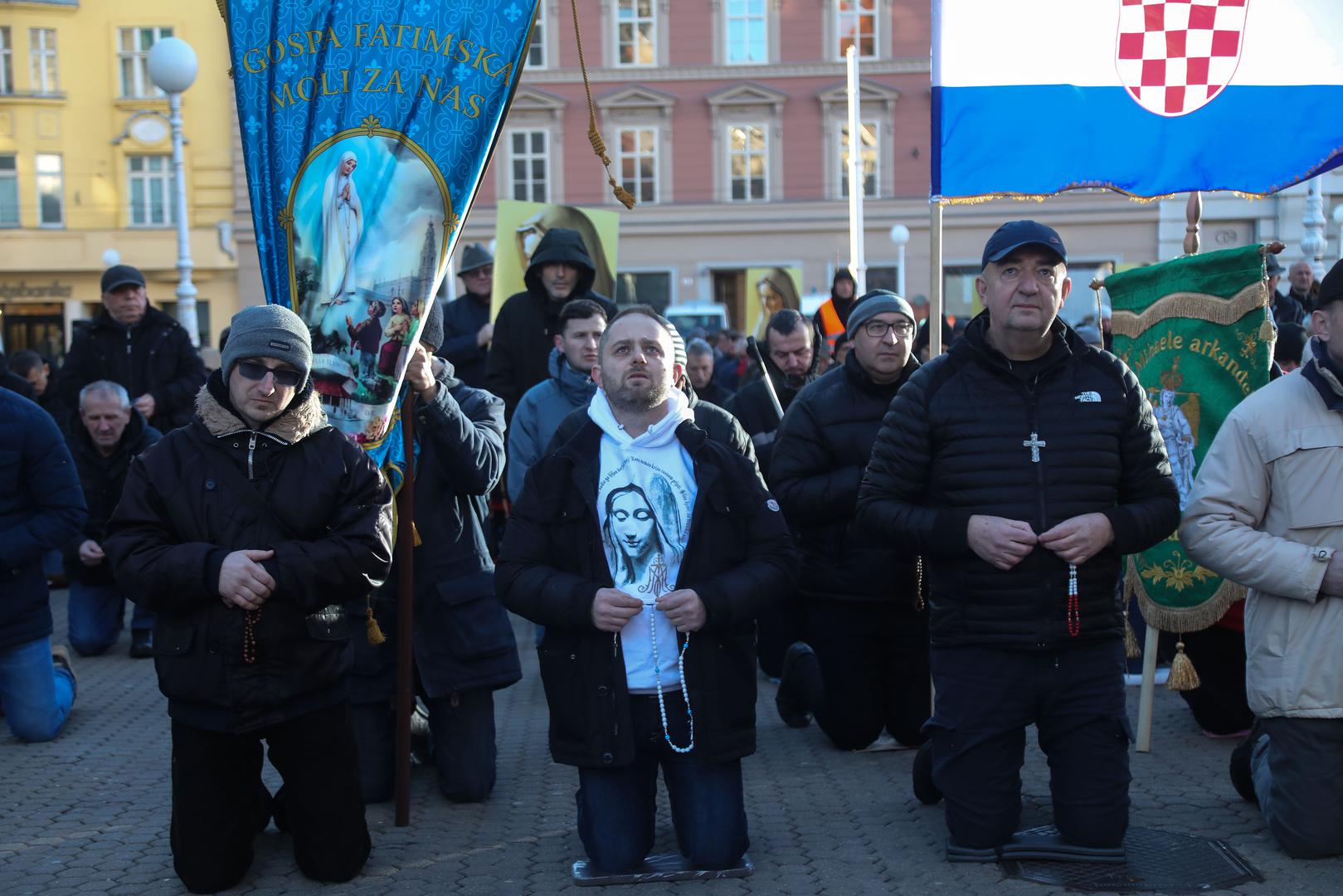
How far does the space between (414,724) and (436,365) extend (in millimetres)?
1556

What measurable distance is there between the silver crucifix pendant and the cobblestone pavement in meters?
1.31

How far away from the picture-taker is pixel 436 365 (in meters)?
5.50

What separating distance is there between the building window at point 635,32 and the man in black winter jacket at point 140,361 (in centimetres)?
2818

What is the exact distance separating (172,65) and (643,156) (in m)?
23.9

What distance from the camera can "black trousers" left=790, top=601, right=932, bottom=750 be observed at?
631 centimetres

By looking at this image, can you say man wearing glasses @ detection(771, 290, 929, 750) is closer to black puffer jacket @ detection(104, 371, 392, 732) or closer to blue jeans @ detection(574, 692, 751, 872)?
blue jeans @ detection(574, 692, 751, 872)

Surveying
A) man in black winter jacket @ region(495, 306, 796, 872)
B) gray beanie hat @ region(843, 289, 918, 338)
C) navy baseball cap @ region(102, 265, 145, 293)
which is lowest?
man in black winter jacket @ region(495, 306, 796, 872)

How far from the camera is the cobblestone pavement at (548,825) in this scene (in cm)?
470

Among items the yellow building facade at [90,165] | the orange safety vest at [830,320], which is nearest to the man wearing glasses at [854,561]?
the orange safety vest at [830,320]

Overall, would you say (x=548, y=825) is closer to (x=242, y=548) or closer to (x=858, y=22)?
(x=242, y=548)

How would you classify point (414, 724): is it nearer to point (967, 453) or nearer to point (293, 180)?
point (293, 180)

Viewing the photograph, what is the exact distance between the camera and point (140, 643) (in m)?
8.98

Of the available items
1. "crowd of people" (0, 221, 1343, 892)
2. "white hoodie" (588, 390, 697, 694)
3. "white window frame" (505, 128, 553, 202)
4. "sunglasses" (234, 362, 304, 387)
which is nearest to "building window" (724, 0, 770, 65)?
"white window frame" (505, 128, 553, 202)

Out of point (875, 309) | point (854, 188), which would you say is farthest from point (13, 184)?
point (875, 309)
